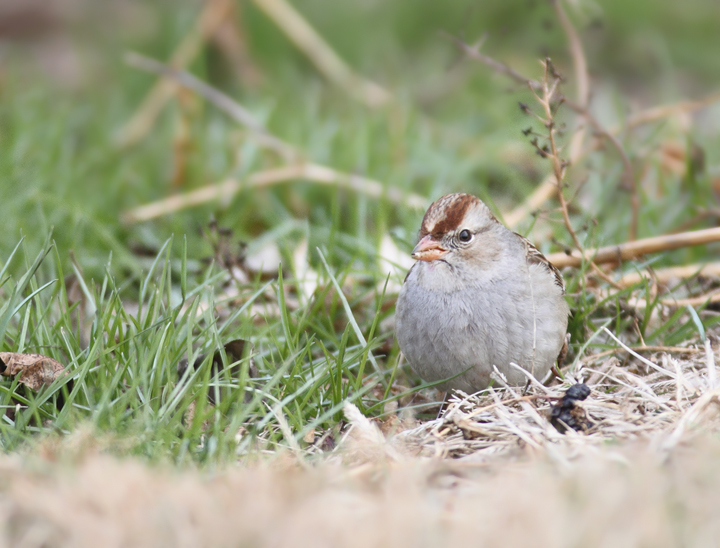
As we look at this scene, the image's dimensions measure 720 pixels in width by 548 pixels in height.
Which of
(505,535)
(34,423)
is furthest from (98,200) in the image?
(505,535)

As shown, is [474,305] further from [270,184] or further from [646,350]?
[270,184]

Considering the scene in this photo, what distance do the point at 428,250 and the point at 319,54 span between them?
4365mm

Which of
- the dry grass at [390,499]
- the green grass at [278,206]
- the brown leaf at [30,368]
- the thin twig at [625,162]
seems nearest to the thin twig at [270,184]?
the green grass at [278,206]

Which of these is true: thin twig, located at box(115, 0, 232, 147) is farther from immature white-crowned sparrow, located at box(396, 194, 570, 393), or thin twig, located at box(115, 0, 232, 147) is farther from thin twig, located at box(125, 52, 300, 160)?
immature white-crowned sparrow, located at box(396, 194, 570, 393)

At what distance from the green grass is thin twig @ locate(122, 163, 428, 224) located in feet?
0.29

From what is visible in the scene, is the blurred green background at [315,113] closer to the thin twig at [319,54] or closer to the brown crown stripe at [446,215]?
the thin twig at [319,54]

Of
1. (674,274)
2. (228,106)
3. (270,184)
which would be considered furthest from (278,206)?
(674,274)

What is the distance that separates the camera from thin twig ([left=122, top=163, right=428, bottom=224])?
5156mm

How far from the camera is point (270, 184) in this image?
5398 millimetres

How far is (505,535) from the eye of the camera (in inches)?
72.6

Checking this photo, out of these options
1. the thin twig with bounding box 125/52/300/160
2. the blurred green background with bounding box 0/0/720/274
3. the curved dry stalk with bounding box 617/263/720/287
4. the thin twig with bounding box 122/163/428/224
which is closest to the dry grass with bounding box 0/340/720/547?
the curved dry stalk with bounding box 617/263/720/287

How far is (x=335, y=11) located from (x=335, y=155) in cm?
345

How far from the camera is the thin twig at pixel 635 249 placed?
396cm

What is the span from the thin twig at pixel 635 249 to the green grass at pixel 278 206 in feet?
0.37
